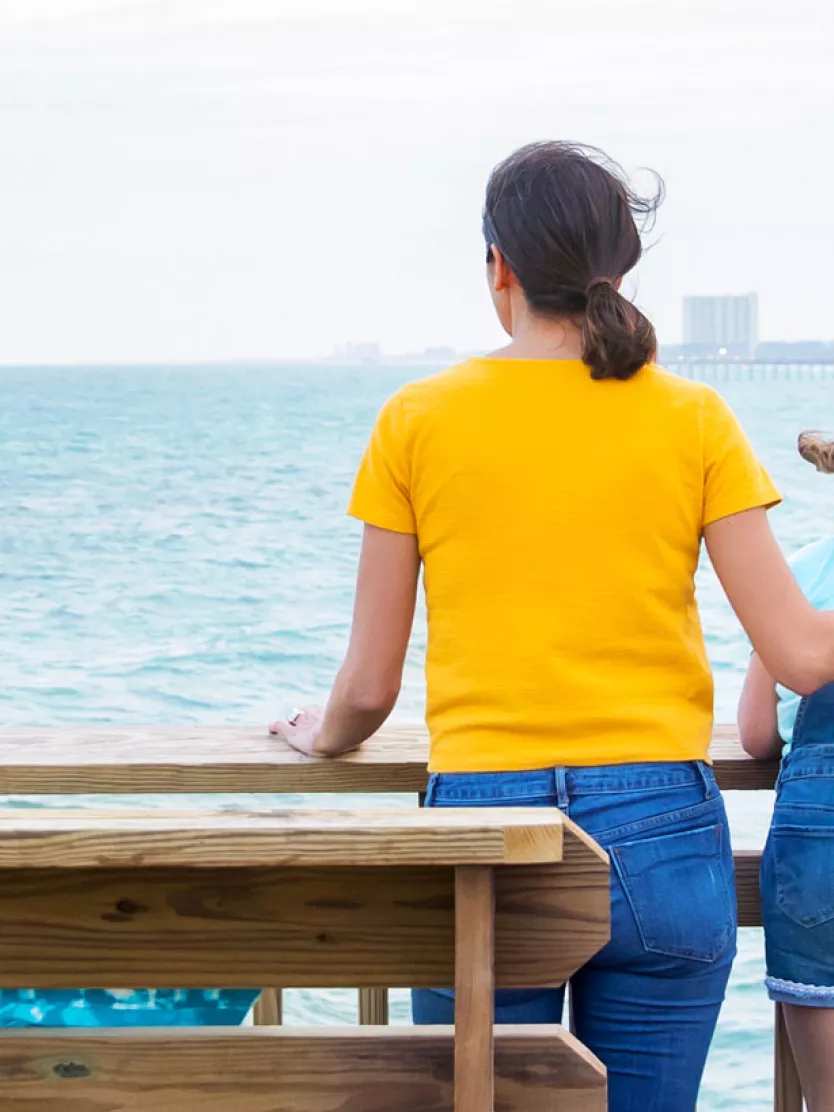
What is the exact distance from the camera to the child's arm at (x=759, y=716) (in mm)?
1771

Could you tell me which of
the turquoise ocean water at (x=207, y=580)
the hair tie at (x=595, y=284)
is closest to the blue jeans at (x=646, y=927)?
the hair tie at (x=595, y=284)

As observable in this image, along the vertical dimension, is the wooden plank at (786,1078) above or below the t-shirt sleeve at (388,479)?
below

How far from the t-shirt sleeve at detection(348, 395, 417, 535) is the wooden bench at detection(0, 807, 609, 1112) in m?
0.40

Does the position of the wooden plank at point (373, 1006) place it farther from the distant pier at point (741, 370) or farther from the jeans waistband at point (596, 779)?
the distant pier at point (741, 370)

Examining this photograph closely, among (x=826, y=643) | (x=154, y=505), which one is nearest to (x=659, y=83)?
(x=154, y=505)

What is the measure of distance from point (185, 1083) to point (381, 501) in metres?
0.57

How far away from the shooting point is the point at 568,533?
4.90 feet

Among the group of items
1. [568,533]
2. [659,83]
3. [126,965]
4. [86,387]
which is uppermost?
[659,83]

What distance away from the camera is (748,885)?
6.09 feet

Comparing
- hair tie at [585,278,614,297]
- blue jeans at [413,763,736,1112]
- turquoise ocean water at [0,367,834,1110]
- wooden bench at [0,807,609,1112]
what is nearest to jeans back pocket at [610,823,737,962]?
blue jeans at [413,763,736,1112]

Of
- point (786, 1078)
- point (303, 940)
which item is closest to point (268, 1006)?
point (786, 1078)

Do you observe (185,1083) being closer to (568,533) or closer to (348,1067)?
(348,1067)

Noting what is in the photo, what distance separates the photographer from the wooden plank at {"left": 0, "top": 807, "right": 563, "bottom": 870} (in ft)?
3.87

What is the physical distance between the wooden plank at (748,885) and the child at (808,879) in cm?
16
